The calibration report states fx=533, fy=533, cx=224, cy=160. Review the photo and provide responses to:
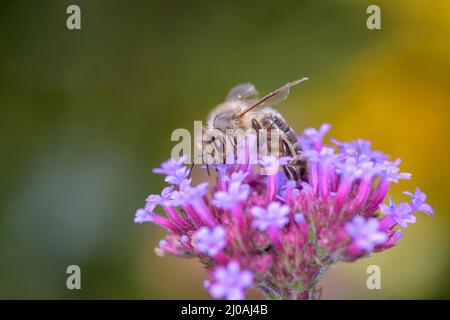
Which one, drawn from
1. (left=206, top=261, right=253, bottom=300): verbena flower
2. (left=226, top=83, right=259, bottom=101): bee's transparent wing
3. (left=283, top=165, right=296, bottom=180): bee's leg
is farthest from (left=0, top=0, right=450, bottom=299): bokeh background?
(left=206, top=261, right=253, bottom=300): verbena flower

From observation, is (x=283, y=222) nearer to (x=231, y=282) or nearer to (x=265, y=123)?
(x=231, y=282)

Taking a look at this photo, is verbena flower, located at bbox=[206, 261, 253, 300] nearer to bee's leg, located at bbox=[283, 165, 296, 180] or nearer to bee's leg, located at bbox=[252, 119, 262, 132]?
bee's leg, located at bbox=[283, 165, 296, 180]

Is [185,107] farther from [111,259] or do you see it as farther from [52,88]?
[111,259]

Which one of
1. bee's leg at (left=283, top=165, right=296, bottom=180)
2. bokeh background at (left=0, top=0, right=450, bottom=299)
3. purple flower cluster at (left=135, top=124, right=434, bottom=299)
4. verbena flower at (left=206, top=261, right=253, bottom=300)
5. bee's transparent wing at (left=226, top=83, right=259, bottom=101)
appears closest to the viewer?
verbena flower at (left=206, top=261, right=253, bottom=300)

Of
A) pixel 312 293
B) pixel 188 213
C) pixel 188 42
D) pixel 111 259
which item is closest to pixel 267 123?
pixel 188 213

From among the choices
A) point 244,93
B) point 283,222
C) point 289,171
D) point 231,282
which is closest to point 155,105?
point 244,93

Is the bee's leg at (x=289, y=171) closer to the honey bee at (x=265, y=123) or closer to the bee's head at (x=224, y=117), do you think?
the honey bee at (x=265, y=123)

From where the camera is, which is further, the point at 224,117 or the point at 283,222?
the point at 224,117
